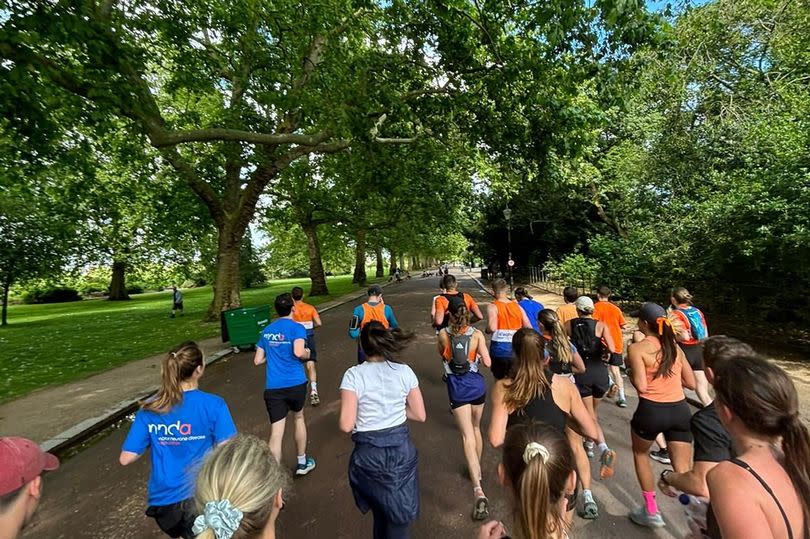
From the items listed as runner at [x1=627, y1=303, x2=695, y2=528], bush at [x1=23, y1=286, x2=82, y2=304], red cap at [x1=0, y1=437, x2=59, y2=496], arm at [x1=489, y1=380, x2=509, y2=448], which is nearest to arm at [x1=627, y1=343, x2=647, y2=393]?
runner at [x1=627, y1=303, x2=695, y2=528]

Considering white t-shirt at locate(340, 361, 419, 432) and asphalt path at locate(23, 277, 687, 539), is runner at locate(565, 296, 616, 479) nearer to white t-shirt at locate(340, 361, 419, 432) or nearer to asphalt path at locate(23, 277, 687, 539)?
asphalt path at locate(23, 277, 687, 539)

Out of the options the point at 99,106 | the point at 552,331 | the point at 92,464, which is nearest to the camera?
the point at 552,331

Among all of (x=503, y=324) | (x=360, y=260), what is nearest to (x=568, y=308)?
(x=503, y=324)

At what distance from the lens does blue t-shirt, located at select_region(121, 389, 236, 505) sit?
2512 mm

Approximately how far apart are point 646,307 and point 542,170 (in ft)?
25.0

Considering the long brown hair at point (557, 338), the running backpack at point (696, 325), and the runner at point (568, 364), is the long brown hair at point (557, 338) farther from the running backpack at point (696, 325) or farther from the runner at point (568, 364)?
the running backpack at point (696, 325)

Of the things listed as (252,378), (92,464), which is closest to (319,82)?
(252,378)

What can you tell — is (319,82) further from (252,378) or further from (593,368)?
(593,368)

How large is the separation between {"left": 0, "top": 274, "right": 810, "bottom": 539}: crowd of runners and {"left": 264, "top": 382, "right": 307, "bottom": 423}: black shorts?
1cm

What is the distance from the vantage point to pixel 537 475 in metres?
1.49

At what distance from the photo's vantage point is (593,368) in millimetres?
4441

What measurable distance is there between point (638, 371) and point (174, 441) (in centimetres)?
354

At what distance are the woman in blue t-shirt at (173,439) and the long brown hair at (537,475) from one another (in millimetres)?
1883

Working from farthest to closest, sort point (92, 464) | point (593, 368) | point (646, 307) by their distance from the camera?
1. point (92, 464)
2. point (593, 368)
3. point (646, 307)
